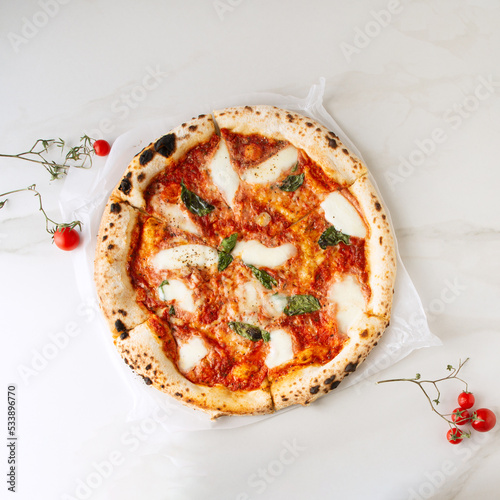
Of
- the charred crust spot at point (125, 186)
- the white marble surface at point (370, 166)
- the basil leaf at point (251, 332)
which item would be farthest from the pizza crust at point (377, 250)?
the charred crust spot at point (125, 186)

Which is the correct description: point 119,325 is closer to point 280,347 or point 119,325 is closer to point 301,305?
point 280,347

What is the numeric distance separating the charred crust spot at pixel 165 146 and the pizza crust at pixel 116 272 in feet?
1.42

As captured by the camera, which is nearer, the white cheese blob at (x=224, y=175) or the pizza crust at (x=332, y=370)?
the pizza crust at (x=332, y=370)

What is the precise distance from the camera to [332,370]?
3338 mm

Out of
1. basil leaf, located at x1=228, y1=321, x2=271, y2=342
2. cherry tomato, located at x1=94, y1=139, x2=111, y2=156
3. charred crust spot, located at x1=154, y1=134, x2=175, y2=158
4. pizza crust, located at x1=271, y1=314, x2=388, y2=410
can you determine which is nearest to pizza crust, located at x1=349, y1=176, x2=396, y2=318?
pizza crust, located at x1=271, y1=314, x2=388, y2=410

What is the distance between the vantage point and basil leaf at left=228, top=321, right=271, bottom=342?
3.41 m

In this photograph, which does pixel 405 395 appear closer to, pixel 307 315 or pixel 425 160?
pixel 307 315

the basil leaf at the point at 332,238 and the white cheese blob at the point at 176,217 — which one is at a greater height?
the white cheese blob at the point at 176,217

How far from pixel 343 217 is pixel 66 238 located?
6.31ft

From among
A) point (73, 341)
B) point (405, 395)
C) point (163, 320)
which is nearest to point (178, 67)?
point (163, 320)

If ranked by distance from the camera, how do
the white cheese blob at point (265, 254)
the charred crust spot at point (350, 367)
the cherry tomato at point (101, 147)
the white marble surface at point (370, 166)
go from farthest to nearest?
1. the cherry tomato at point (101, 147)
2. the white marble surface at point (370, 166)
3. the white cheese blob at point (265, 254)
4. the charred crust spot at point (350, 367)

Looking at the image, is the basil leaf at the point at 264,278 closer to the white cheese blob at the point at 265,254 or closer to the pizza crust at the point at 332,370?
the white cheese blob at the point at 265,254

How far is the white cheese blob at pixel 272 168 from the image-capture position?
3.47 meters

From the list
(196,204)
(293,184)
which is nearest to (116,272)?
(196,204)
